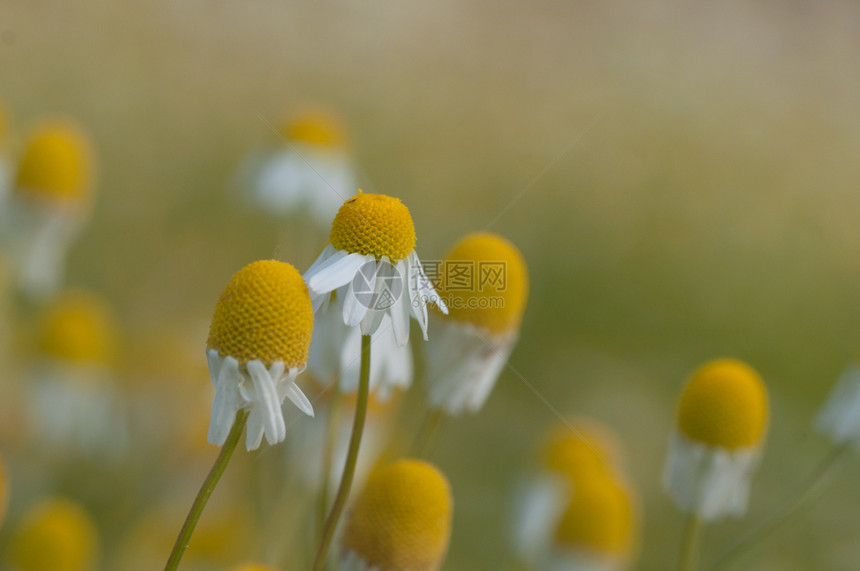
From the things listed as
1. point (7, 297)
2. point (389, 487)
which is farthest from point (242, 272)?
point (7, 297)

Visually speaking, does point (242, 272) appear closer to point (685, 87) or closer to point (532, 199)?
point (532, 199)

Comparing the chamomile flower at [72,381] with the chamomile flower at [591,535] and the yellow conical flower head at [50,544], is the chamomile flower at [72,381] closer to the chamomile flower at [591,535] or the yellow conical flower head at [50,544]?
the yellow conical flower head at [50,544]

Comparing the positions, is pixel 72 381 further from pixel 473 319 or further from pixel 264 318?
pixel 264 318

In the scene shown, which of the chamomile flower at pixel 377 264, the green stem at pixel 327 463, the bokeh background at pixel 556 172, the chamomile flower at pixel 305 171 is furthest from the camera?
the bokeh background at pixel 556 172

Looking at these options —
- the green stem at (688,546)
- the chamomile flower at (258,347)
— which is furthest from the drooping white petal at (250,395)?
the green stem at (688,546)

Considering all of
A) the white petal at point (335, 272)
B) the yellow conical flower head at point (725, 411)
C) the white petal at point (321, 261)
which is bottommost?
the yellow conical flower head at point (725, 411)
